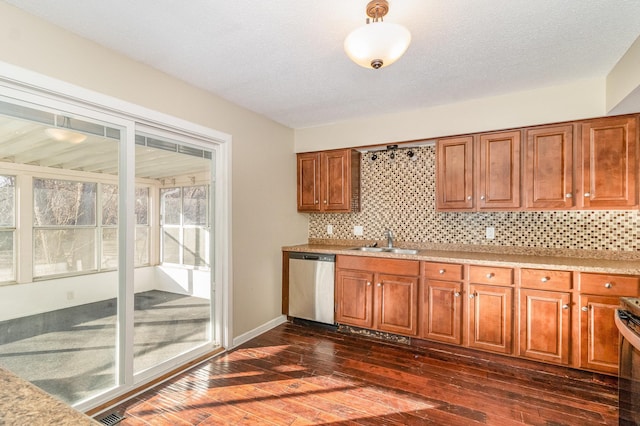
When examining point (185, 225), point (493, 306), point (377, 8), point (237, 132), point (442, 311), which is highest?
point (377, 8)

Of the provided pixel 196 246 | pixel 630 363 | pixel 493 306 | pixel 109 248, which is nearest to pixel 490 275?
pixel 493 306

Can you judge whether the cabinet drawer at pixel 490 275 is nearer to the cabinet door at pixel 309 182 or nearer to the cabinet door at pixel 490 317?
the cabinet door at pixel 490 317

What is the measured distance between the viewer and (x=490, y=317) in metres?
2.83

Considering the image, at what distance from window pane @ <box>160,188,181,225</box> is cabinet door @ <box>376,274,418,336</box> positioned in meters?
2.12

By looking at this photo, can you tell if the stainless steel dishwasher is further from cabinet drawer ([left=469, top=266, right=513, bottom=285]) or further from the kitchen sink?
cabinet drawer ([left=469, top=266, right=513, bottom=285])

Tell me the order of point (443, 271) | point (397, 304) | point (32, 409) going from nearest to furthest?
point (32, 409) → point (443, 271) → point (397, 304)

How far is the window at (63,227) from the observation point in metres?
1.96

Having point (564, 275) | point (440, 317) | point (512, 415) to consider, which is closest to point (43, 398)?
point (512, 415)

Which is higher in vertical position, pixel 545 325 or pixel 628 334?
pixel 628 334

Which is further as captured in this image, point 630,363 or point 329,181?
point 329,181

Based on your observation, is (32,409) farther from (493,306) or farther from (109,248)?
(493,306)

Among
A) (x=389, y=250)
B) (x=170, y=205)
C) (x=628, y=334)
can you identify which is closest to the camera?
(x=628, y=334)

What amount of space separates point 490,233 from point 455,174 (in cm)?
75

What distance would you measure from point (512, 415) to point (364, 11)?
108 inches
